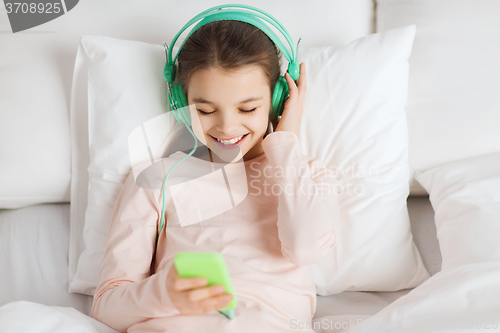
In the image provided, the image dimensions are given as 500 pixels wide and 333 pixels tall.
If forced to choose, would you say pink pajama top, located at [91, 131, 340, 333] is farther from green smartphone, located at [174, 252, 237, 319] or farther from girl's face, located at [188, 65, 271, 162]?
green smartphone, located at [174, 252, 237, 319]

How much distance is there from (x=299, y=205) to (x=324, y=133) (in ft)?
0.97

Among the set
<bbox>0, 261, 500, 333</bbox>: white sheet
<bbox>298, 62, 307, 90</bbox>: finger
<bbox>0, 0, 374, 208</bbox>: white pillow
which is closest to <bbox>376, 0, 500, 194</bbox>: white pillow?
<bbox>0, 0, 374, 208</bbox>: white pillow

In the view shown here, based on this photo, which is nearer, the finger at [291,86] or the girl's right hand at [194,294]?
the girl's right hand at [194,294]

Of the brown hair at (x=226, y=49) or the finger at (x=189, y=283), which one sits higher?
the brown hair at (x=226, y=49)

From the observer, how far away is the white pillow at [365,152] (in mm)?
1041

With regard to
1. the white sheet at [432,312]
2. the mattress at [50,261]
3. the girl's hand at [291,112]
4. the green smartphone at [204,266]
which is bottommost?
the mattress at [50,261]

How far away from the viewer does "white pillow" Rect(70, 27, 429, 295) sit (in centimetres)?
104

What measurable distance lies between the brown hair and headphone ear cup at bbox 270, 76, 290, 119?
4cm

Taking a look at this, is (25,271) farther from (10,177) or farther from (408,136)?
(408,136)

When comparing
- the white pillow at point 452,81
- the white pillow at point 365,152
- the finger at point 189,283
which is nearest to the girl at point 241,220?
the white pillow at point 365,152

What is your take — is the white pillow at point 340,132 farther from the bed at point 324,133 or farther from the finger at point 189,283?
the finger at point 189,283

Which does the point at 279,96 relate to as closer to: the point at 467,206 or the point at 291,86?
the point at 291,86

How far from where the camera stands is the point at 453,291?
2.36 ft

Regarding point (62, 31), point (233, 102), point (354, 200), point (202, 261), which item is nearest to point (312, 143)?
point (354, 200)
